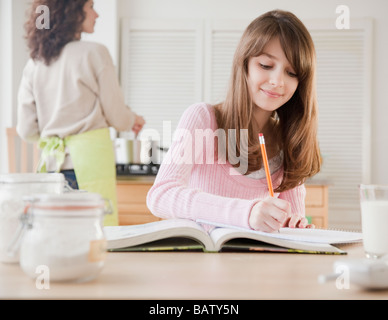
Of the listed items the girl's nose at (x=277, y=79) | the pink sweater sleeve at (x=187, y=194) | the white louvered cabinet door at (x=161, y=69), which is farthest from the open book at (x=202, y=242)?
the white louvered cabinet door at (x=161, y=69)

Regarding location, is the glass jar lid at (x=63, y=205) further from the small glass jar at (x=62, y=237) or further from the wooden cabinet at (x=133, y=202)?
the wooden cabinet at (x=133, y=202)

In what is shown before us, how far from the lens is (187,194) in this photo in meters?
0.94

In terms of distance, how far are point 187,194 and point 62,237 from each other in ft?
1.65

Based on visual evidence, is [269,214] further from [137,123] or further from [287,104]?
[137,123]

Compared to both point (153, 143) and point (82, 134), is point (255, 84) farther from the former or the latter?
point (153, 143)

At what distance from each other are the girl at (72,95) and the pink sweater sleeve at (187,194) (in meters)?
0.52

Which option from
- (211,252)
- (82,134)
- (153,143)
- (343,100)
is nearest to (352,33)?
(343,100)

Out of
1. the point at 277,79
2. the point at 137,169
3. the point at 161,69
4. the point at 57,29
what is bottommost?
the point at 137,169

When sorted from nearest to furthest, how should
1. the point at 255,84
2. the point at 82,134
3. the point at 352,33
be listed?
the point at 255,84
the point at 82,134
the point at 352,33

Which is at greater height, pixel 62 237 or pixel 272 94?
pixel 272 94

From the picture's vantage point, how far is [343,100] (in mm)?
3402

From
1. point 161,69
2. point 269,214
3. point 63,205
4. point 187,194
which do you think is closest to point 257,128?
point 187,194

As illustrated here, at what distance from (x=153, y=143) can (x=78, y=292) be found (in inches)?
101

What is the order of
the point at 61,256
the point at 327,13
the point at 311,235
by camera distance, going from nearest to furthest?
the point at 61,256 → the point at 311,235 → the point at 327,13
